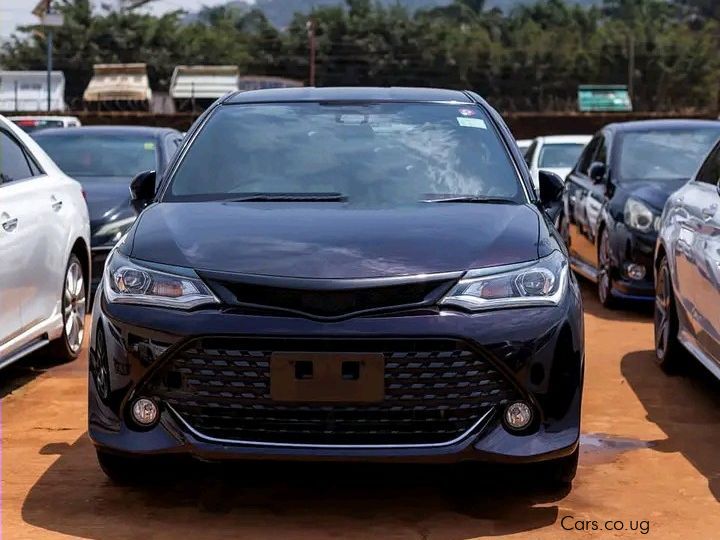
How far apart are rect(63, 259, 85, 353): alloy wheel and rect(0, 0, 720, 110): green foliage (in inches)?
2656

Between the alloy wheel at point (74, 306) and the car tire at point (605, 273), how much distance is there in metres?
4.17

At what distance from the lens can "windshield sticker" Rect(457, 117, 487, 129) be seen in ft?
18.9

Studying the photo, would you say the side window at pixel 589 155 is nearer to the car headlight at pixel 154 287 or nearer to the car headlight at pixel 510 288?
the car headlight at pixel 510 288

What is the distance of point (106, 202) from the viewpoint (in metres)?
10.2

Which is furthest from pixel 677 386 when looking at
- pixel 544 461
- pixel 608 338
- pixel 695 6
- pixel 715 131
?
pixel 695 6

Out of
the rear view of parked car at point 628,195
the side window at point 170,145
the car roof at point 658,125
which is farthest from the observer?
the side window at point 170,145

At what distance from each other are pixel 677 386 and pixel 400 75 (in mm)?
77075

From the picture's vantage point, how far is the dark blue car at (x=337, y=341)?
14.2 feet

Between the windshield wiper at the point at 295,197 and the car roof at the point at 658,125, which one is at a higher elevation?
the windshield wiper at the point at 295,197

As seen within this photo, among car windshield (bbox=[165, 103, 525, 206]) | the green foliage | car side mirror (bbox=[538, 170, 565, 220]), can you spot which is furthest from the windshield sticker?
the green foliage

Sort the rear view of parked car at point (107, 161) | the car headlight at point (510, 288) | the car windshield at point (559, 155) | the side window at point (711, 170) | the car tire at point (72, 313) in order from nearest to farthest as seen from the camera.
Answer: the car headlight at point (510, 288)
the side window at point (711, 170)
the car tire at point (72, 313)
the rear view of parked car at point (107, 161)
the car windshield at point (559, 155)

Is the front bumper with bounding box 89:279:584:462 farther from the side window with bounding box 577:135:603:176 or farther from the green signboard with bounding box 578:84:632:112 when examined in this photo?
the green signboard with bounding box 578:84:632:112

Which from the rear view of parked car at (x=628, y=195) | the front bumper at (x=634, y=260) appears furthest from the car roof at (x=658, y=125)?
the front bumper at (x=634, y=260)

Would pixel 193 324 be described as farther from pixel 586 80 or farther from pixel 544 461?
pixel 586 80
